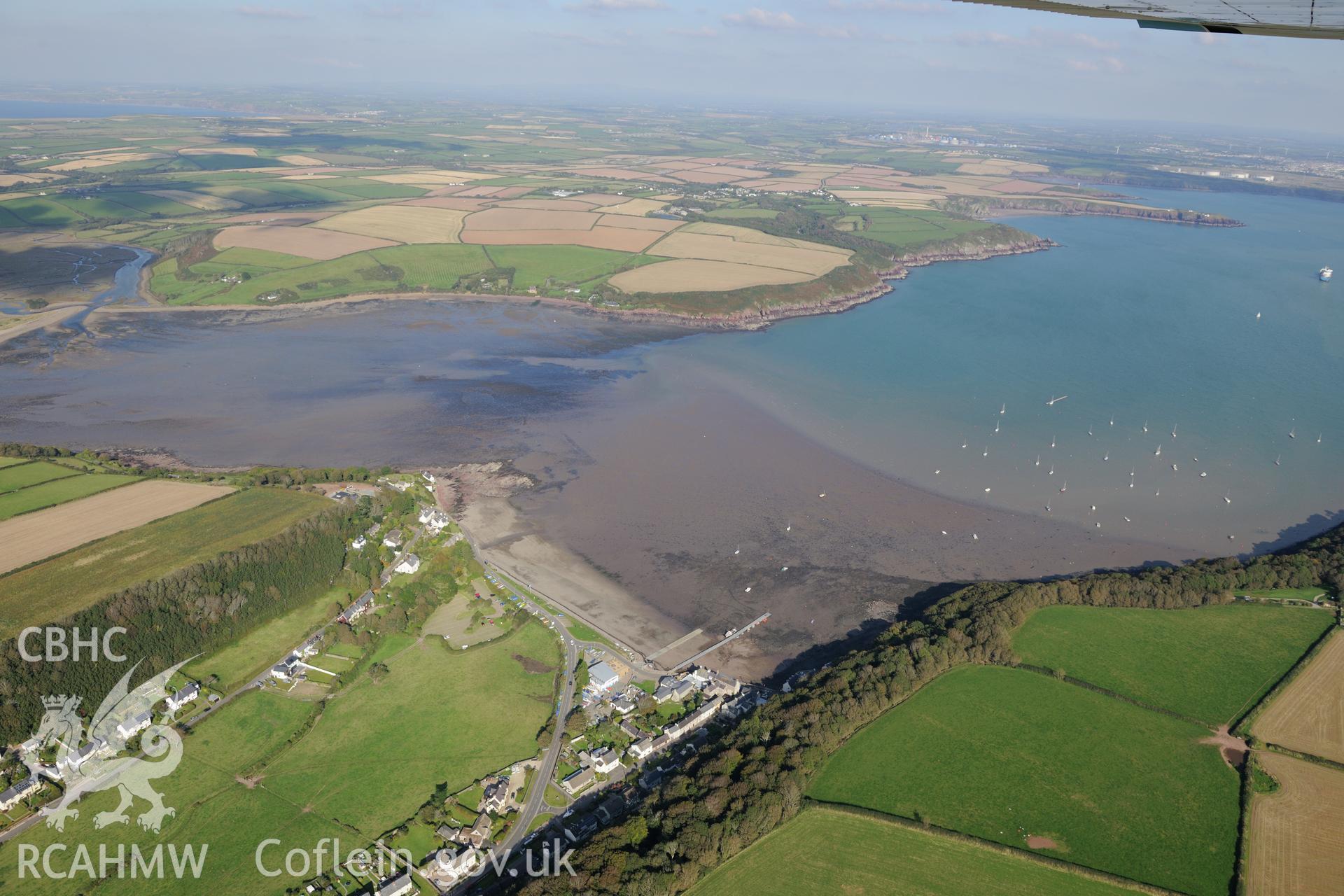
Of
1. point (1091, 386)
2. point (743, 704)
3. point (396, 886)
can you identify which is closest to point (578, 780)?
point (396, 886)

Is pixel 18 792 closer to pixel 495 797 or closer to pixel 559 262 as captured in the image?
pixel 495 797

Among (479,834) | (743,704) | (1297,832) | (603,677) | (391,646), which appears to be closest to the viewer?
(479,834)

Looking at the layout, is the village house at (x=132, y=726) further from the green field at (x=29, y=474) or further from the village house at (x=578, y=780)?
the green field at (x=29, y=474)

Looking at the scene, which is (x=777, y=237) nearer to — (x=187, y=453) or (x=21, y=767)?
(x=187, y=453)

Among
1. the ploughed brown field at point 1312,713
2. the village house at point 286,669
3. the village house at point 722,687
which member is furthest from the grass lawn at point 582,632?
the ploughed brown field at point 1312,713

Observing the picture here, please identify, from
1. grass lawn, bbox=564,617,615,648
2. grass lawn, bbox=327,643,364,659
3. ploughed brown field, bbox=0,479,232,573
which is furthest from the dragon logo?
grass lawn, bbox=564,617,615,648
